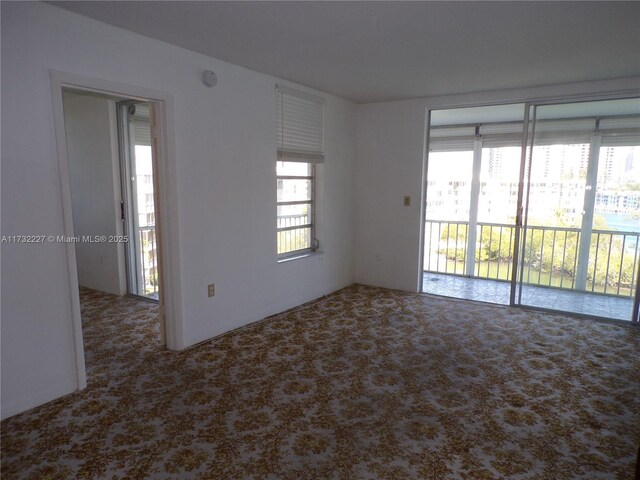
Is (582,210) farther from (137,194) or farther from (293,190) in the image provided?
A: (137,194)

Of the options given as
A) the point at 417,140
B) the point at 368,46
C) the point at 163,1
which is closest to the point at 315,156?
the point at 417,140

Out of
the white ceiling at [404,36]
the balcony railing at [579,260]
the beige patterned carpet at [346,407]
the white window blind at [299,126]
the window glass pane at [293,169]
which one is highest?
the white ceiling at [404,36]

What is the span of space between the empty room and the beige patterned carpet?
18mm

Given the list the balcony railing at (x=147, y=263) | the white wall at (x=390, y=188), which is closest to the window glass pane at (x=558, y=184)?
the white wall at (x=390, y=188)

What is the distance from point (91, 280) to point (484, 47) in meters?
5.10

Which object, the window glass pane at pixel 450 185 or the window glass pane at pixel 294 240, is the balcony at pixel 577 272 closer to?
the window glass pane at pixel 450 185

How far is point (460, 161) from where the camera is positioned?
6.23 metres

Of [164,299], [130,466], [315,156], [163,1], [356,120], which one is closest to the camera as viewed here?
[130,466]

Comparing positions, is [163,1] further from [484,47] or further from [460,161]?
[460,161]

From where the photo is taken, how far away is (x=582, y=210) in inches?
170

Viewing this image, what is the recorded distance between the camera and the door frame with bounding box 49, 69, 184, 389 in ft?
8.20

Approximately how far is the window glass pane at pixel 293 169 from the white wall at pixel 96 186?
1961 mm

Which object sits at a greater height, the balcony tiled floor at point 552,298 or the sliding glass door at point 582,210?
the sliding glass door at point 582,210

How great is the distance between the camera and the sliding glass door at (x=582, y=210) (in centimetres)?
409
